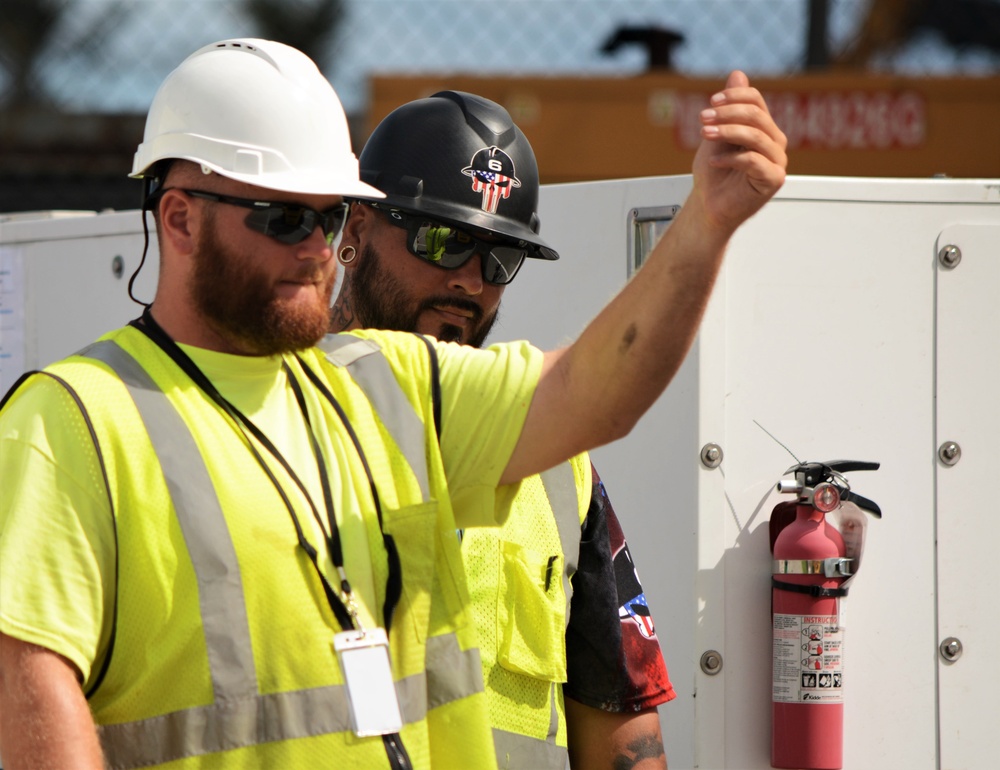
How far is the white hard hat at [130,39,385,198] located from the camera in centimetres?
190

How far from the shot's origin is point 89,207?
21.4 feet

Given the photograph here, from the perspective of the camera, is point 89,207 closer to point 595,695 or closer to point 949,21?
point 949,21

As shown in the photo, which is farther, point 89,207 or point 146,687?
point 89,207

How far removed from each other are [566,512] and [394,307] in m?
0.53

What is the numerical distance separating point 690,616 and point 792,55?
452 centimetres

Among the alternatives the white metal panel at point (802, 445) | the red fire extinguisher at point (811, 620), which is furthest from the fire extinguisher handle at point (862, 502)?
the white metal panel at point (802, 445)

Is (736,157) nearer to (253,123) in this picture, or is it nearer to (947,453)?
(253,123)

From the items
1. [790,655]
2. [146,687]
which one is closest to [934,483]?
[790,655]

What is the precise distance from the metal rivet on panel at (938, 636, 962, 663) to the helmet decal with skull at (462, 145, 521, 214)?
1270mm

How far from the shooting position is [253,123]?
1.92m

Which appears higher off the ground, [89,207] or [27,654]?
[89,207]

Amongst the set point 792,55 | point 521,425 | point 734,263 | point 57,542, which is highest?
point 792,55

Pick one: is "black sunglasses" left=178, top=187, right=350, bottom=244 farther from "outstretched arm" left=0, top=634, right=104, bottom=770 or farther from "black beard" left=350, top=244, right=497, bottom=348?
"black beard" left=350, top=244, right=497, bottom=348

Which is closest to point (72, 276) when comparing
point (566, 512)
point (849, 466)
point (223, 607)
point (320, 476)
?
point (566, 512)
